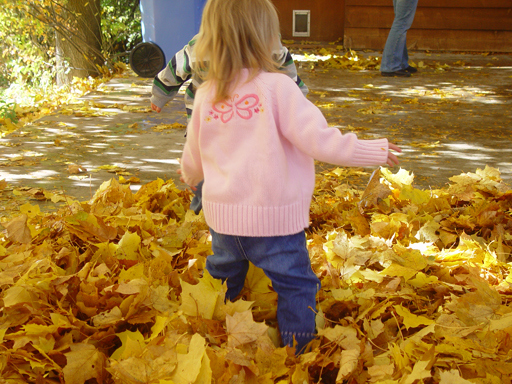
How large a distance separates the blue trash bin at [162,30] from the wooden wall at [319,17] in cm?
396

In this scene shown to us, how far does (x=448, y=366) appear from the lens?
1.56m

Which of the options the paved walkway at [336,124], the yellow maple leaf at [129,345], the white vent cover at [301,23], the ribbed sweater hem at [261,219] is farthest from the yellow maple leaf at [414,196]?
the white vent cover at [301,23]

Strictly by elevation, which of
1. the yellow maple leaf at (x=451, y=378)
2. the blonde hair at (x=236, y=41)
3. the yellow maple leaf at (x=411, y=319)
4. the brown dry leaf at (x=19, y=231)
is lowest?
the yellow maple leaf at (x=411, y=319)

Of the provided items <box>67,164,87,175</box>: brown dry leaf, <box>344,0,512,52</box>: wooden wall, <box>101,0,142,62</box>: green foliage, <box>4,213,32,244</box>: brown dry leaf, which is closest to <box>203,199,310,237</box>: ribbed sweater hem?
<box>4,213,32,244</box>: brown dry leaf

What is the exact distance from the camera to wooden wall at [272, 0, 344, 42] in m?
9.49

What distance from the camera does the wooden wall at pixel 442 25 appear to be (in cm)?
852

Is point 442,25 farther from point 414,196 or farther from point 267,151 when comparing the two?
point 267,151

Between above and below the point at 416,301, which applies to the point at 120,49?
above

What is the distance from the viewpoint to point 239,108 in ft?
5.30

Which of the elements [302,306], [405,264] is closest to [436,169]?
[405,264]

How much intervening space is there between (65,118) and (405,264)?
389cm

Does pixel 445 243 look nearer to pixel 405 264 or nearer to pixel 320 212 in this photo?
pixel 405 264

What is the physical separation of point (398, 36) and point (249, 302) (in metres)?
5.71

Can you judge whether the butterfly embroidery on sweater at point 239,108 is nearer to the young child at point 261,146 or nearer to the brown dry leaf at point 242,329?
the young child at point 261,146
